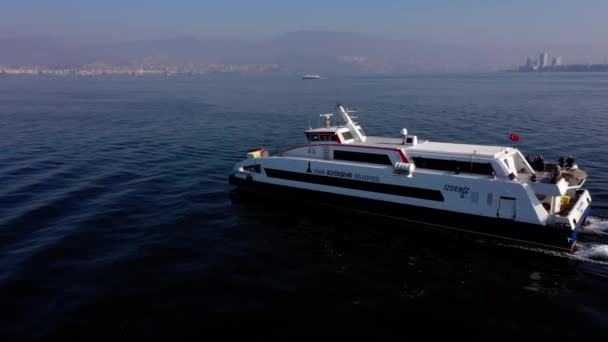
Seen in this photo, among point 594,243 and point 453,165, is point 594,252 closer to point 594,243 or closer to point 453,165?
point 594,243

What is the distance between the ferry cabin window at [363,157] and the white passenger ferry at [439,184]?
5 centimetres

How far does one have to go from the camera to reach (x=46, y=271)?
50.1 feet

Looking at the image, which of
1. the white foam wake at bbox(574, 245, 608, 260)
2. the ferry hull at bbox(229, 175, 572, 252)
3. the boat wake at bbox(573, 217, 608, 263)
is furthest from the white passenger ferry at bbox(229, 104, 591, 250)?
the white foam wake at bbox(574, 245, 608, 260)

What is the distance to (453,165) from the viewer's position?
18.7 meters

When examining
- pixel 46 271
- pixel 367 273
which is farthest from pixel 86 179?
pixel 367 273

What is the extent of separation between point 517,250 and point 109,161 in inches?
1137

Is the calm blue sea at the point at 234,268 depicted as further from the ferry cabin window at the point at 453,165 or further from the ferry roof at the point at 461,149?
the ferry roof at the point at 461,149

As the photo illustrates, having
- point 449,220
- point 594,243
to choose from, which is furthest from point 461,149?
Result: point 594,243

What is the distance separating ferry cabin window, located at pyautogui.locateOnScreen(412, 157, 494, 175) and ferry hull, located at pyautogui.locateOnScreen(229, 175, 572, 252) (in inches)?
80.8

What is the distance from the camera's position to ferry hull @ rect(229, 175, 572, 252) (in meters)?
16.5

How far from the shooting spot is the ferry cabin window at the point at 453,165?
1791cm

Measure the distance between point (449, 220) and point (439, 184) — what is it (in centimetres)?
178

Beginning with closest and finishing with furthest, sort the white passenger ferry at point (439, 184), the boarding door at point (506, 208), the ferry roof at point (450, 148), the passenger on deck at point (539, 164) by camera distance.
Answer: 1. the white passenger ferry at point (439, 184)
2. the boarding door at point (506, 208)
3. the ferry roof at point (450, 148)
4. the passenger on deck at point (539, 164)

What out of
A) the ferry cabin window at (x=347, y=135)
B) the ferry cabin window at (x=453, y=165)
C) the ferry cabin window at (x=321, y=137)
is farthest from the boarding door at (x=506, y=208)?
the ferry cabin window at (x=321, y=137)
